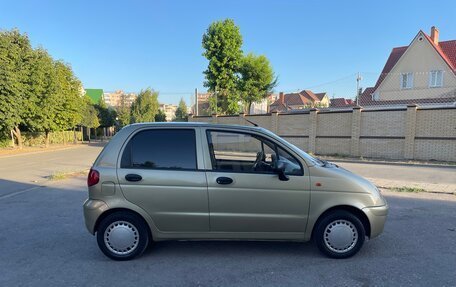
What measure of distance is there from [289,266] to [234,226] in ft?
2.74

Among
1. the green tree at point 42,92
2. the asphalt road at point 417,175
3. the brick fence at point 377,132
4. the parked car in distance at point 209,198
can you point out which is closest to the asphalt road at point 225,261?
the parked car in distance at point 209,198

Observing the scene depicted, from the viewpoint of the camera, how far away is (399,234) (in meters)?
5.14

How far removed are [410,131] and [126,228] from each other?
666 inches

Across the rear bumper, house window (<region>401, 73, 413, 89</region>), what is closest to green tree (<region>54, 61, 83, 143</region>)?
the rear bumper

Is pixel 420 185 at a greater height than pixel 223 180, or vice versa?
pixel 223 180

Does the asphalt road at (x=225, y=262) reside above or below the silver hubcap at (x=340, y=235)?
below

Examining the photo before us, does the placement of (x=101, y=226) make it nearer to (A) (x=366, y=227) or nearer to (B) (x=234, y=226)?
(B) (x=234, y=226)

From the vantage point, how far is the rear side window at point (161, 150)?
414cm

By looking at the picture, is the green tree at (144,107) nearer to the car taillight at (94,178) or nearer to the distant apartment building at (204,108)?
the distant apartment building at (204,108)

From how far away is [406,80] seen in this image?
3014cm

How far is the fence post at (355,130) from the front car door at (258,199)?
16.3 meters

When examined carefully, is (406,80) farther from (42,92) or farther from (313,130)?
(42,92)

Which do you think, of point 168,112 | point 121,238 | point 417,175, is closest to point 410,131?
point 417,175

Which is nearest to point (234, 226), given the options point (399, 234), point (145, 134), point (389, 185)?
point (145, 134)
